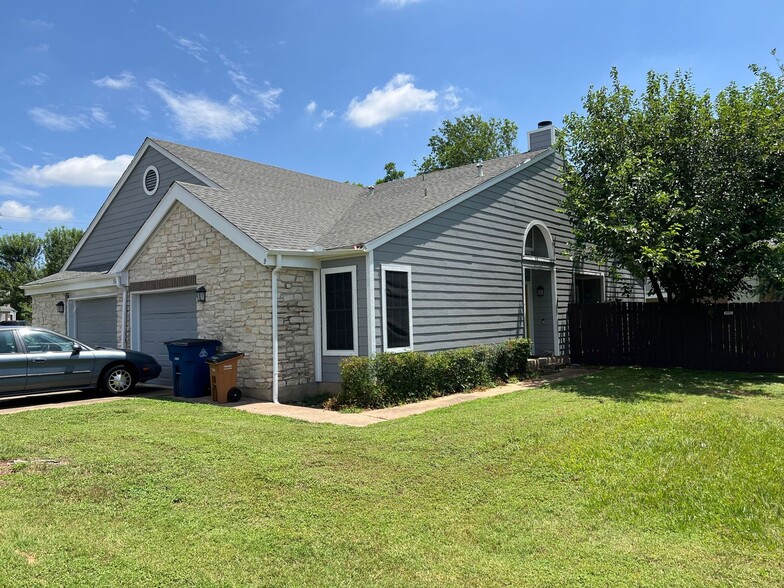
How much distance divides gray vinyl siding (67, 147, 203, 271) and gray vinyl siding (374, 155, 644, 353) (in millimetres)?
7457

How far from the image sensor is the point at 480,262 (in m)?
13.1

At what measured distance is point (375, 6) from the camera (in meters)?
13.3

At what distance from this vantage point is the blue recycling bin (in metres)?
10.9

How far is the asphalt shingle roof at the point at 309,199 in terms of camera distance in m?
11.3

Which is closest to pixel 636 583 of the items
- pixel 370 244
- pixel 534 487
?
pixel 534 487

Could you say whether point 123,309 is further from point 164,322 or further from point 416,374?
point 416,374

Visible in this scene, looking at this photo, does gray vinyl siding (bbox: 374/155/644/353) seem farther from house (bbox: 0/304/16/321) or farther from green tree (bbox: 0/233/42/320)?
green tree (bbox: 0/233/42/320)

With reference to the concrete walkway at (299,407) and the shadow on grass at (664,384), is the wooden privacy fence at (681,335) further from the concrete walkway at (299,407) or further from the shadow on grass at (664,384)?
the concrete walkway at (299,407)

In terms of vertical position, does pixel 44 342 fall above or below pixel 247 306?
below

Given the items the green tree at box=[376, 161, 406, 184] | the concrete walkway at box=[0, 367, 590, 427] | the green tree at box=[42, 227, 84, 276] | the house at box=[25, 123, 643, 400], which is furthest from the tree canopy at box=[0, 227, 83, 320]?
the concrete walkway at box=[0, 367, 590, 427]

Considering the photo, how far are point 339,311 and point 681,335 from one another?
8519 mm

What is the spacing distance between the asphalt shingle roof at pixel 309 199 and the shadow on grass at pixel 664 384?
4793 mm

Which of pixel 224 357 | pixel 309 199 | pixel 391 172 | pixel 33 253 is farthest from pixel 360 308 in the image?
pixel 33 253

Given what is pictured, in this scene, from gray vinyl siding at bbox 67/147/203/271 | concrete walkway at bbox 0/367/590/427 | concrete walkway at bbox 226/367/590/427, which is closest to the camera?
concrete walkway at bbox 226/367/590/427
